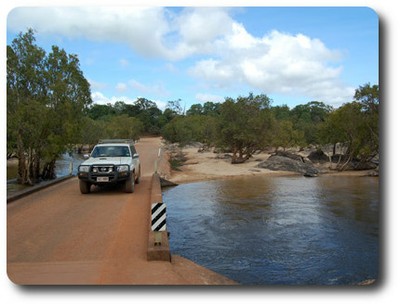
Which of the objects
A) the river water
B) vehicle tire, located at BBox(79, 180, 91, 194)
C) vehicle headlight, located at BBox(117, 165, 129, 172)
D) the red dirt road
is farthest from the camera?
vehicle tire, located at BBox(79, 180, 91, 194)

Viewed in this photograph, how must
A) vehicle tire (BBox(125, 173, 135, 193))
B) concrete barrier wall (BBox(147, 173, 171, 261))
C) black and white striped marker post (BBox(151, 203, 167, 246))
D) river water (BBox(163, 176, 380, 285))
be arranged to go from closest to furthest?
1. concrete barrier wall (BBox(147, 173, 171, 261))
2. black and white striped marker post (BBox(151, 203, 167, 246))
3. river water (BBox(163, 176, 380, 285))
4. vehicle tire (BBox(125, 173, 135, 193))

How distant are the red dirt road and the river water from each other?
6.54ft

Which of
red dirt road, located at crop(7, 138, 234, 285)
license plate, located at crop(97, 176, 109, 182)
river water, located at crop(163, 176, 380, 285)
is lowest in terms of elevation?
river water, located at crop(163, 176, 380, 285)

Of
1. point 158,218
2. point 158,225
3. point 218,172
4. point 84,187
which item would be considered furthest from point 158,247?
point 218,172

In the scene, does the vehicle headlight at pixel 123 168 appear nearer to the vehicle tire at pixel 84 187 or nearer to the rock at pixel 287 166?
the vehicle tire at pixel 84 187

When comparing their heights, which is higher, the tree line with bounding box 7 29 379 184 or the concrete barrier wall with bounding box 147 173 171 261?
the tree line with bounding box 7 29 379 184

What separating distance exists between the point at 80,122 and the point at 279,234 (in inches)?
535

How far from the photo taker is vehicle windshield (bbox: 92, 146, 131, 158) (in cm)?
1486

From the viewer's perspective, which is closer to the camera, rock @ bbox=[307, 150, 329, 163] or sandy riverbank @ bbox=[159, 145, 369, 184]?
sandy riverbank @ bbox=[159, 145, 369, 184]

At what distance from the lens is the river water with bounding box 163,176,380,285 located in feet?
32.1

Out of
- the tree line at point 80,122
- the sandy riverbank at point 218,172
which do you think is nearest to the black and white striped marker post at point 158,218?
the tree line at point 80,122

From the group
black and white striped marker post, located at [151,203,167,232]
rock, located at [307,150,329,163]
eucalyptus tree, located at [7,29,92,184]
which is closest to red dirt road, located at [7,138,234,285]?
black and white striped marker post, located at [151,203,167,232]

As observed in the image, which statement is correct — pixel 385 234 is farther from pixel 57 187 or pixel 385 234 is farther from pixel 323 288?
pixel 57 187

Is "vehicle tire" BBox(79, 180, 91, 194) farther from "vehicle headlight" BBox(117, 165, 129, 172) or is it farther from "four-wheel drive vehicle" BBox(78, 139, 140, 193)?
"vehicle headlight" BBox(117, 165, 129, 172)
